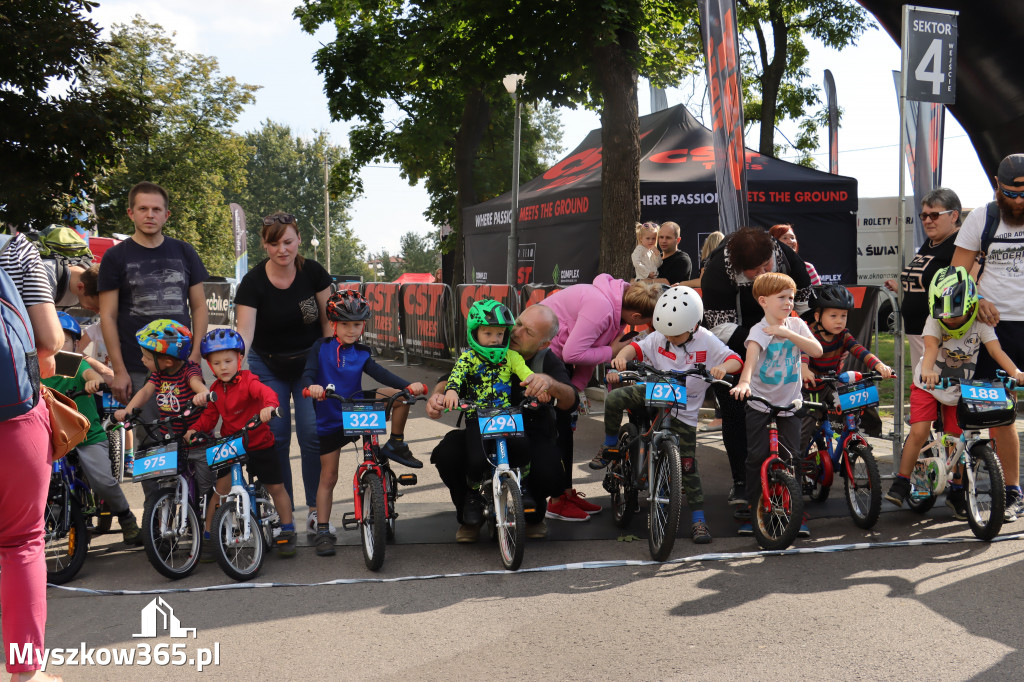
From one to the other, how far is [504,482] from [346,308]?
146 cm

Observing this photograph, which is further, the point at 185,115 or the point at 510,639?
the point at 185,115

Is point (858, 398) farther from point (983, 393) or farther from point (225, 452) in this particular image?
point (225, 452)

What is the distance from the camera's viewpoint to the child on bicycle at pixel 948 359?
586cm

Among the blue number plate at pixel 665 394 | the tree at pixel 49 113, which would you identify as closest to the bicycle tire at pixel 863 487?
the blue number plate at pixel 665 394

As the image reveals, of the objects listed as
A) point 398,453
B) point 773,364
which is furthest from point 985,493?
point 398,453

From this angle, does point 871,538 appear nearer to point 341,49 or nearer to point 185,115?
point 341,49

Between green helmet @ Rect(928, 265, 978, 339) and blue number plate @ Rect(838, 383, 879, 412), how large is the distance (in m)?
→ 0.62

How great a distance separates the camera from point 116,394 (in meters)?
5.97

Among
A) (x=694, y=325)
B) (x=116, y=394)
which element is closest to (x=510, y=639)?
(x=694, y=325)

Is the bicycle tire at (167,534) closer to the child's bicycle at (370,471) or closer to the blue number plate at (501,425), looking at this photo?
the child's bicycle at (370,471)

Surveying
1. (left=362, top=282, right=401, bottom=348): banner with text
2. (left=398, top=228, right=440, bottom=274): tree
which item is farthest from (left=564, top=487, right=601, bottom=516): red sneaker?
(left=398, top=228, right=440, bottom=274): tree

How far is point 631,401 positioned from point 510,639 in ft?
Result: 7.82

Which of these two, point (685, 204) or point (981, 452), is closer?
point (981, 452)

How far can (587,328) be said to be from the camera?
656cm
